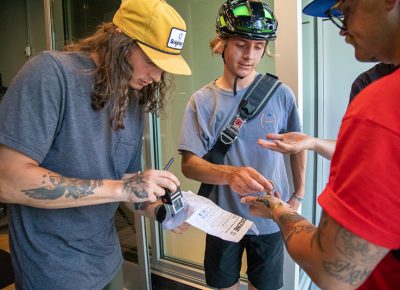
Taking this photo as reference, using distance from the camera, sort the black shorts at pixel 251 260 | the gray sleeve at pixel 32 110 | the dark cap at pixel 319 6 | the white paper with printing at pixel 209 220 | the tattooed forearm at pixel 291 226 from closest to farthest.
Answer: the tattooed forearm at pixel 291 226 → the gray sleeve at pixel 32 110 → the dark cap at pixel 319 6 → the white paper with printing at pixel 209 220 → the black shorts at pixel 251 260

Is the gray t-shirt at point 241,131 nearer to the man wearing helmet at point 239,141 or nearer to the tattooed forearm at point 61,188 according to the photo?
the man wearing helmet at point 239,141

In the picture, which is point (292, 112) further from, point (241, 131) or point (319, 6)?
point (319, 6)

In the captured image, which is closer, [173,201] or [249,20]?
[173,201]

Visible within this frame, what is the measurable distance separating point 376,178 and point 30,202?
2.91 feet

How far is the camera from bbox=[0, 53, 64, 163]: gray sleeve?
0.84 metres

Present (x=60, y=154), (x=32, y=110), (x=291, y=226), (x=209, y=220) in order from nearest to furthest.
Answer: (x=291, y=226) → (x=32, y=110) → (x=60, y=154) → (x=209, y=220)

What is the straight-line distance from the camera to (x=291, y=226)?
29.6 inches

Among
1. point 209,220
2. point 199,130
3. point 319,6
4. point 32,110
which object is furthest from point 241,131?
point 32,110

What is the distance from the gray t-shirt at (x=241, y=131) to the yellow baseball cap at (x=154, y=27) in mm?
484

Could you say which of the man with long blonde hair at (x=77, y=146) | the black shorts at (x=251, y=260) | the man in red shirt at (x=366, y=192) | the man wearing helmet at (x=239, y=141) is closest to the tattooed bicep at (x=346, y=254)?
the man in red shirt at (x=366, y=192)

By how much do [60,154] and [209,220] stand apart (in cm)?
58

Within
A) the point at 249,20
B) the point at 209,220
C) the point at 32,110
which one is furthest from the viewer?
the point at 249,20

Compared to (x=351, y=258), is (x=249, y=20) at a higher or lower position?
higher

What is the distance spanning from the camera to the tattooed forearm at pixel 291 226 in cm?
70
